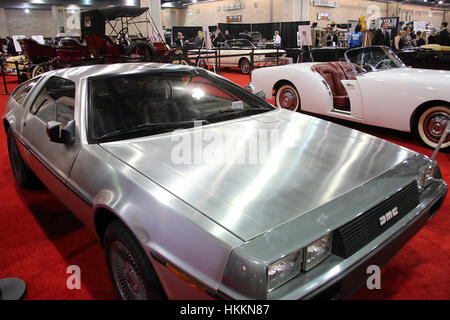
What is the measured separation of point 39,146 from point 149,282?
4.83 feet

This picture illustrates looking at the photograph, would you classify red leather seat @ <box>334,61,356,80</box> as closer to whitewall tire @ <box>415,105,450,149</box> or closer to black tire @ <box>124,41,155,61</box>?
whitewall tire @ <box>415,105,450,149</box>

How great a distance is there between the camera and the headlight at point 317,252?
1234 millimetres

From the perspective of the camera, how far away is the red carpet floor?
1891 millimetres

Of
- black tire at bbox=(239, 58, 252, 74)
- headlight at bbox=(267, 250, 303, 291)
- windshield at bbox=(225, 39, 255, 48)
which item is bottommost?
headlight at bbox=(267, 250, 303, 291)

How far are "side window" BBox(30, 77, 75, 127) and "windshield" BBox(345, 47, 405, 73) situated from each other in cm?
369

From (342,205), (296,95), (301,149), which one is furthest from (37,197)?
(296,95)

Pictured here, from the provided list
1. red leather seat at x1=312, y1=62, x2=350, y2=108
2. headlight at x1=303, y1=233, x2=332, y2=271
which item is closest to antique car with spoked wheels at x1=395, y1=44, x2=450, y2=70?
red leather seat at x1=312, y1=62, x2=350, y2=108

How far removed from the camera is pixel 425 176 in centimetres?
189

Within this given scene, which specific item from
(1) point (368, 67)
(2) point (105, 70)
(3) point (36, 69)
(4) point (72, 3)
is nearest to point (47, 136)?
(2) point (105, 70)

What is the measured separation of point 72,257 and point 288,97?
4.10 m

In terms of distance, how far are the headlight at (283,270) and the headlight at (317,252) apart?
30 mm

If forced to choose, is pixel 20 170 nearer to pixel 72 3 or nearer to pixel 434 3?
pixel 72 3

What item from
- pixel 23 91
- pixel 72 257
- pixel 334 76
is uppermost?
pixel 334 76

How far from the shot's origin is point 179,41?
14.8 meters
